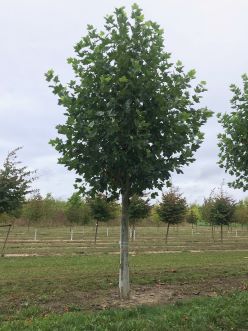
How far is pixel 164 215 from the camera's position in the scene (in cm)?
3431

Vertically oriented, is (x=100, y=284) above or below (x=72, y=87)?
below

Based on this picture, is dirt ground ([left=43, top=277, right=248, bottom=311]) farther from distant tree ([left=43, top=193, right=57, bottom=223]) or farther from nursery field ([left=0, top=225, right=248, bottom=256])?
distant tree ([left=43, top=193, right=57, bottom=223])

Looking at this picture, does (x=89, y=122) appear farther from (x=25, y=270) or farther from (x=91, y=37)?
(x=25, y=270)

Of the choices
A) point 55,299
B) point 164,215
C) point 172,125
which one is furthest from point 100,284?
point 164,215

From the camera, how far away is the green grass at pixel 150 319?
6719mm

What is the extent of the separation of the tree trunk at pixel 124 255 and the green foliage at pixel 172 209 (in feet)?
81.7

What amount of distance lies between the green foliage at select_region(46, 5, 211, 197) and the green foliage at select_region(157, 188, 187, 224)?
986 inches

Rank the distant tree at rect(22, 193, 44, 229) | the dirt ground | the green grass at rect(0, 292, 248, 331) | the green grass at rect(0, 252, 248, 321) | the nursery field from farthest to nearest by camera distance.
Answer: the distant tree at rect(22, 193, 44, 229)
the nursery field
the green grass at rect(0, 252, 248, 321)
the dirt ground
the green grass at rect(0, 292, 248, 331)

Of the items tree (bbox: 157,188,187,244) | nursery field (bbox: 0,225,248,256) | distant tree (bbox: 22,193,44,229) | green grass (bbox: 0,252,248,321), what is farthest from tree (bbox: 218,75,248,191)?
distant tree (bbox: 22,193,44,229)

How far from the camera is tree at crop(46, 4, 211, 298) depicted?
29.3 feet

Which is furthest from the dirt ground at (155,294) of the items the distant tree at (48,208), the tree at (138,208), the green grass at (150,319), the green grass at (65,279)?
the distant tree at (48,208)

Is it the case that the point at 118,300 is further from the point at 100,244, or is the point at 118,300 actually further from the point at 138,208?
the point at 138,208

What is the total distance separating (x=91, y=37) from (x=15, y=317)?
579 cm

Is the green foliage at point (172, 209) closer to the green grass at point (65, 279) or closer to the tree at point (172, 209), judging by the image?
the tree at point (172, 209)
